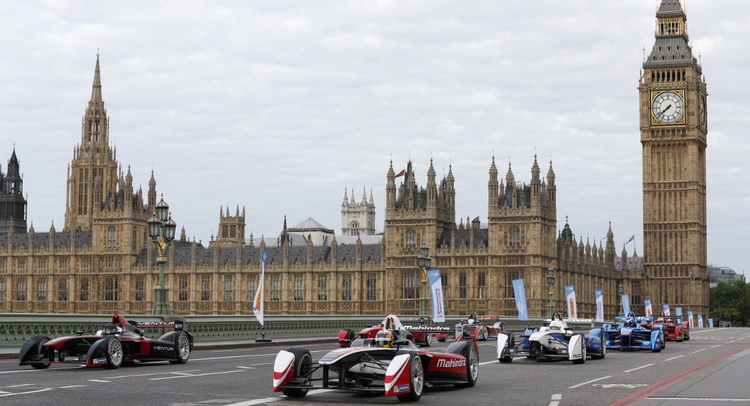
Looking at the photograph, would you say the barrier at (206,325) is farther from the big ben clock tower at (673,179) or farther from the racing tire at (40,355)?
the big ben clock tower at (673,179)

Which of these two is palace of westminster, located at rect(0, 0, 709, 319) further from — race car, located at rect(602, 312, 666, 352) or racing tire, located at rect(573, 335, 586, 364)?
racing tire, located at rect(573, 335, 586, 364)

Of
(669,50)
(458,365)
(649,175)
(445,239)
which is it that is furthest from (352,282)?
(458,365)

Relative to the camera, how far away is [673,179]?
368 ft

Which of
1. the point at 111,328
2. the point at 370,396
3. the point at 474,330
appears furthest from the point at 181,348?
the point at 474,330

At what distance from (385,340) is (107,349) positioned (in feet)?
24.7

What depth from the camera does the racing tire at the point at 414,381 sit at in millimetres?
17002

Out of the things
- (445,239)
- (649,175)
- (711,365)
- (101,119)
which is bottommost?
(711,365)

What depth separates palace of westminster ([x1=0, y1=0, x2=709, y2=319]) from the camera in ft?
292

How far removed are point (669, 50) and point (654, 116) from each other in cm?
754

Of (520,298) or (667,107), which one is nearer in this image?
(520,298)

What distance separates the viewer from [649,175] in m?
113

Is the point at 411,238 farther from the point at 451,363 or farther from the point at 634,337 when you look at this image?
the point at 451,363

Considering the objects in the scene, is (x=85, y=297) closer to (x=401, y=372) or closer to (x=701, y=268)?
(x=701, y=268)

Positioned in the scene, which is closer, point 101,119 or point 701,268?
point 701,268
